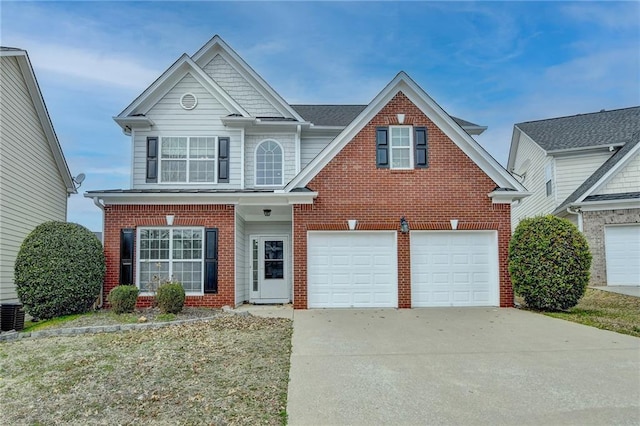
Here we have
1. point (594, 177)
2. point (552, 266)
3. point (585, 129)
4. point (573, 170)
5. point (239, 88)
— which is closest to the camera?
point (552, 266)

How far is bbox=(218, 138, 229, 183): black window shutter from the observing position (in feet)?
47.3

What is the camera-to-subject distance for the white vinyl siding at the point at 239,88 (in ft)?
51.3

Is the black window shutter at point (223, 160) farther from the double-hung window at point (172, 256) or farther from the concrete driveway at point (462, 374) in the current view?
the concrete driveway at point (462, 374)

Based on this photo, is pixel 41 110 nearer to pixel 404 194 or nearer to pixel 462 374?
pixel 404 194

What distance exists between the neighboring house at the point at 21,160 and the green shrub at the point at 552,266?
44.6ft

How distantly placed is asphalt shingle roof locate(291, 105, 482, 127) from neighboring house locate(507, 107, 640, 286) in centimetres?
507

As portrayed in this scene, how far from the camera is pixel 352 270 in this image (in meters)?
12.7

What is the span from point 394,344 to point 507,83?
13.0 m

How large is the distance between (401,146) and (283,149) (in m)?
4.09

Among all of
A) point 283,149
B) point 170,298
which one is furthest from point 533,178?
point 170,298

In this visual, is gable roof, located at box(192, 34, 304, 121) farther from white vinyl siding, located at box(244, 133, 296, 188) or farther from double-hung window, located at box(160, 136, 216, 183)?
double-hung window, located at box(160, 136, 216, 183)

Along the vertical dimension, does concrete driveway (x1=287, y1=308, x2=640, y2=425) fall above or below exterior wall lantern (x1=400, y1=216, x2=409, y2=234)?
below

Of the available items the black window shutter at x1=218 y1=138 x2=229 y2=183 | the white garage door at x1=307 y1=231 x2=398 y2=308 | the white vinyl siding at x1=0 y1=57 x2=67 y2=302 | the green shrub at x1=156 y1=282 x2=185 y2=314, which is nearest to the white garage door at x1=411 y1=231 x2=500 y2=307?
the white garage door at x1=307 y1=231 x2=398 y2=308

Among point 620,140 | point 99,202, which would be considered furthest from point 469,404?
point 620,140
